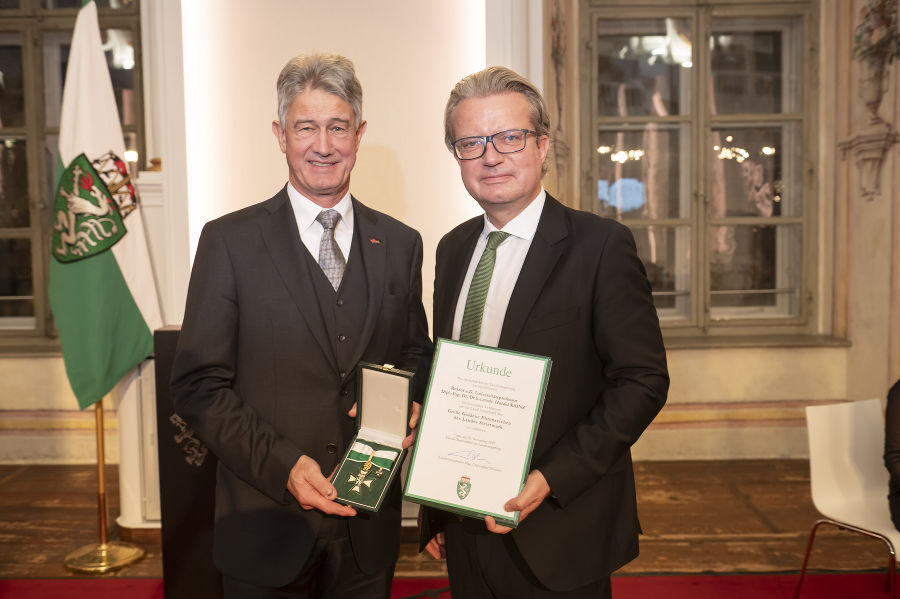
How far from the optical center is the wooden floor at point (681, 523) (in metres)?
3.46

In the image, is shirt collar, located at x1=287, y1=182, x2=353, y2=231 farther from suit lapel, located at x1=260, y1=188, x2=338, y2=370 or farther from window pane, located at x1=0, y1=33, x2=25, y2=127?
window pane, located at x1=0, y1=33, x2=25, y2=127

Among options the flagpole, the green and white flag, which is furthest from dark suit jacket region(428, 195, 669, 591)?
the flagpole

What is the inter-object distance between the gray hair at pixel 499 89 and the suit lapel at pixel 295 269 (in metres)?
0.45

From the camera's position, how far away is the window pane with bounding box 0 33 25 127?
543 centimetres

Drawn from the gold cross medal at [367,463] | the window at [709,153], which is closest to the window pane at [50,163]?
the window at [709,153]

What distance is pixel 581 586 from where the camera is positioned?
1505 millimetres

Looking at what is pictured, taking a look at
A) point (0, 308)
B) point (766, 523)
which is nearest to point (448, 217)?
point (766, 523)

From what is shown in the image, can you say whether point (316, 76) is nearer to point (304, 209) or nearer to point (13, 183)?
point (304, 209)

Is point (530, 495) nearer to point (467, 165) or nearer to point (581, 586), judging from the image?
point (581, 586)

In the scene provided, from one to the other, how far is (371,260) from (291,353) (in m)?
0.30

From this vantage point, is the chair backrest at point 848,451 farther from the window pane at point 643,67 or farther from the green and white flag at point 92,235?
the window pane at point 643,67

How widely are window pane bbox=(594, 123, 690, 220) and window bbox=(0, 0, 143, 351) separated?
143 inches

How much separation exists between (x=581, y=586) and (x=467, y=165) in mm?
938

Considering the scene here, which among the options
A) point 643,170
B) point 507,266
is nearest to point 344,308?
point 507,266
